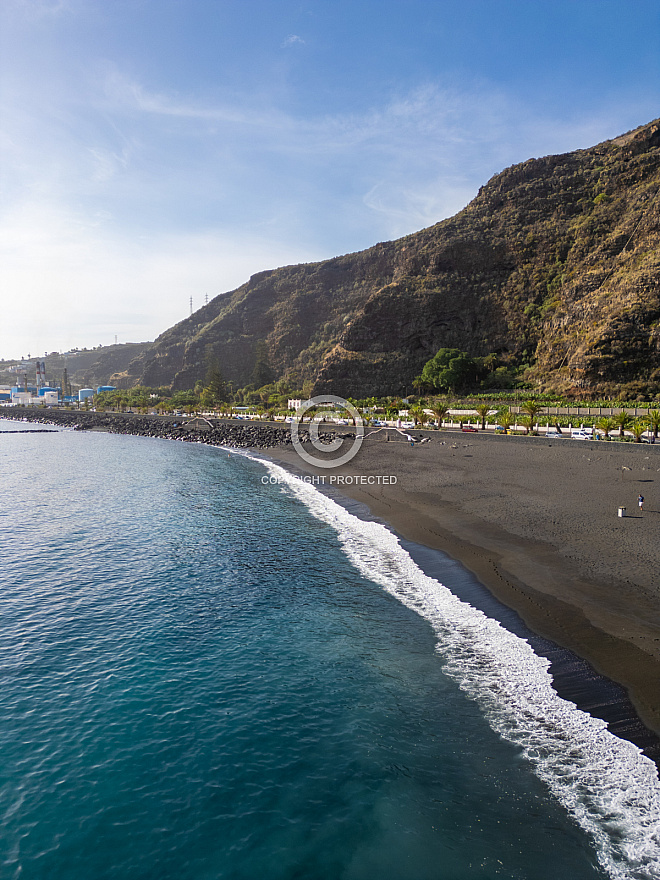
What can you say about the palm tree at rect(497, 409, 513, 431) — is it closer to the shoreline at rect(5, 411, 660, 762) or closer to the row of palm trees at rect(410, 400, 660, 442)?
the row of palm trees at rect(410, 400, 660, 442)

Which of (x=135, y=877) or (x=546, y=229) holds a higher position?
(x=546, y=229)

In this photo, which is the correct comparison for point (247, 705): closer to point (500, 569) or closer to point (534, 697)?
point (534, 697)

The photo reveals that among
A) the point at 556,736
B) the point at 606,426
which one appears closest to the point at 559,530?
the point at 556,736

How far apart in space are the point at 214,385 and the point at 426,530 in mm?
104318

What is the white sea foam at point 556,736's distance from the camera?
6.76 m

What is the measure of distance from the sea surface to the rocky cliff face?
68.5 metres

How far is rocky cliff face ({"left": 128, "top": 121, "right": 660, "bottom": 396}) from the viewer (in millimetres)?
72500

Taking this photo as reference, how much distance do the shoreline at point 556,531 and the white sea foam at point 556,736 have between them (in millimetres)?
597

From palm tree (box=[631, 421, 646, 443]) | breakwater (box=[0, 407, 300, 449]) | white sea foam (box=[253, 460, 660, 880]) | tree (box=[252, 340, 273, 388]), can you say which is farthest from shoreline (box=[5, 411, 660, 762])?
tree (box=[252, 340, 273, 388])

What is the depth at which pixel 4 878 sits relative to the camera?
6.55 metres

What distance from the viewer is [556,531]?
1941cm

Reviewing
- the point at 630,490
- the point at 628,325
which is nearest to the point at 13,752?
the point at 630,490

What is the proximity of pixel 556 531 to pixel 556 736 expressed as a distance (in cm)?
1183

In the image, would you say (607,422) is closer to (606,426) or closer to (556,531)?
(606,426)
